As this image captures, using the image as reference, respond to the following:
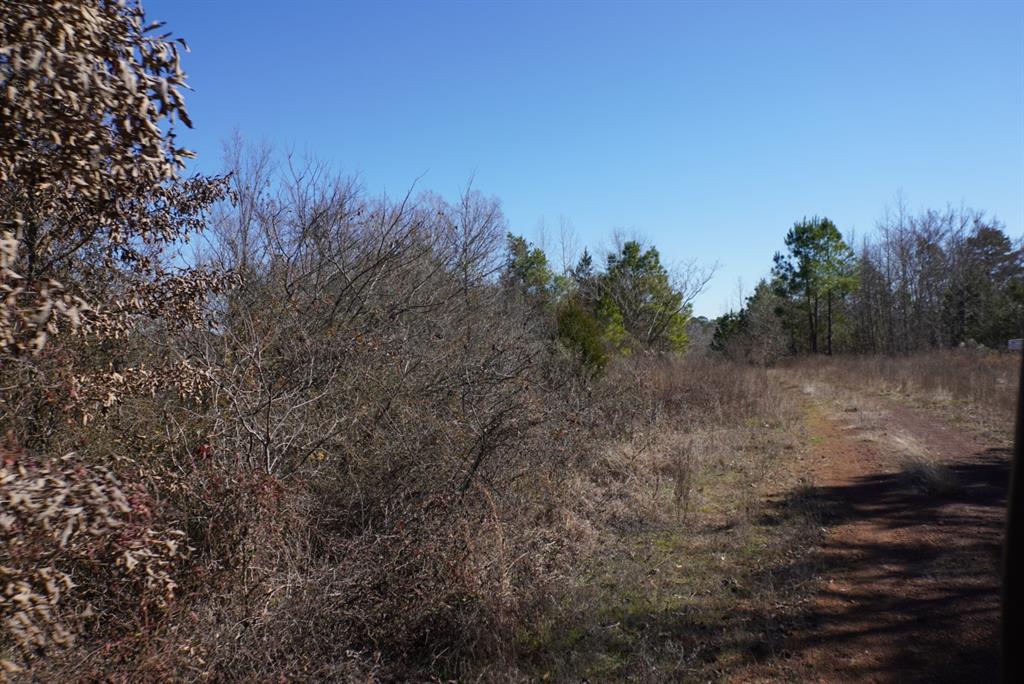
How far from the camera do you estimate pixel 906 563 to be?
6254 mm

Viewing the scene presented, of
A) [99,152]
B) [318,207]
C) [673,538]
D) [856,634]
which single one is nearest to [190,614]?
[99,152]

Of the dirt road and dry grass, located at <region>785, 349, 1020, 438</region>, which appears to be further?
dry grass, located at <region>785, 349, 1020, 438</region>

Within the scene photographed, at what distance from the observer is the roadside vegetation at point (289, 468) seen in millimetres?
3041

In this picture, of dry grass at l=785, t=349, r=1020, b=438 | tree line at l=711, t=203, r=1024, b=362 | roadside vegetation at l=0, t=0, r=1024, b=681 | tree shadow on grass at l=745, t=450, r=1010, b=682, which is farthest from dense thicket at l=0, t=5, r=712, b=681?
tree line at l=711, t=203, r=1024, b=362

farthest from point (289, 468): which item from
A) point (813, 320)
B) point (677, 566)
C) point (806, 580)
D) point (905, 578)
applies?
point (813, 320)

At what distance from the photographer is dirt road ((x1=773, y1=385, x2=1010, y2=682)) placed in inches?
182

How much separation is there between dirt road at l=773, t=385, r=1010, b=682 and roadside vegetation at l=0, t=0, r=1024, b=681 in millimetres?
400

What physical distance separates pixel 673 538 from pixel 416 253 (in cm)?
795

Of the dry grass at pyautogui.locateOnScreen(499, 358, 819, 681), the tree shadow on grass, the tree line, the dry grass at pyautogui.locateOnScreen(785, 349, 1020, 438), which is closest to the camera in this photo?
the tree shadow on grass

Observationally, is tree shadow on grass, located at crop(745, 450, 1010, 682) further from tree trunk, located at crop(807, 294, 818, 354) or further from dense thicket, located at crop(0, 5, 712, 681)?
tree trunk, located at crop(807, 294, 818, 354)

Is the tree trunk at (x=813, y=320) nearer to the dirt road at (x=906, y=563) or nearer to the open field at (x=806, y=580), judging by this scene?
the dirt road at (x=906, y=563)

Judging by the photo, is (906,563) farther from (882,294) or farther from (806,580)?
(882,294)

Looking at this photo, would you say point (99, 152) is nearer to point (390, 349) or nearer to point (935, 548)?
point (390, 349)

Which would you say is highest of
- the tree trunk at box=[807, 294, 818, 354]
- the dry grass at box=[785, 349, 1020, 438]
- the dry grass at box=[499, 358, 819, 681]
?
the tree trunk at box=[807, 294, 818, 354]
